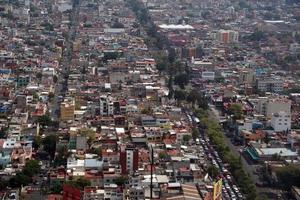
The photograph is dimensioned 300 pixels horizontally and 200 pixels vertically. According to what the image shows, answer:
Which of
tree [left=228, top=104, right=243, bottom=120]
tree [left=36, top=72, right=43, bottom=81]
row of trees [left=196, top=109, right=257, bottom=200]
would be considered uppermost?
tree [left=36, top=72, right=43, bottom=81]

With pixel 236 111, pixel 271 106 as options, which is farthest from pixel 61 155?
pixel 271 106

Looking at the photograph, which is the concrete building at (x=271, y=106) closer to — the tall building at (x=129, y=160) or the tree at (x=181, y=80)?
the tree at (x=181, y=80)

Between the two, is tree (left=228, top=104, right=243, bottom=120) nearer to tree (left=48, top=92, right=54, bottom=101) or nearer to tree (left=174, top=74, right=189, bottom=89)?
tree (left=174, top=74, right=189, bottom=89)

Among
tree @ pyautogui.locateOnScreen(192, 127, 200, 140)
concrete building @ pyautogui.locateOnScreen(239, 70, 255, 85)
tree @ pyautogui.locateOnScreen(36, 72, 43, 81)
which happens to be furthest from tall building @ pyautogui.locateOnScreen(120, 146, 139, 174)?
concrete building @ pyautogui.locateOnScreen(239, 70, 255, 85)

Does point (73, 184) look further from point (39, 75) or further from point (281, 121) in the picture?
point (39, 75)

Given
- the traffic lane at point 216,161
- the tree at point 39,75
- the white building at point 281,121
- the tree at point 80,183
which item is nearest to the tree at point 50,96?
the tree at point 39,75

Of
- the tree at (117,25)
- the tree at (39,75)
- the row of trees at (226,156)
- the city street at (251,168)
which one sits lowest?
the city street at (251,168)
